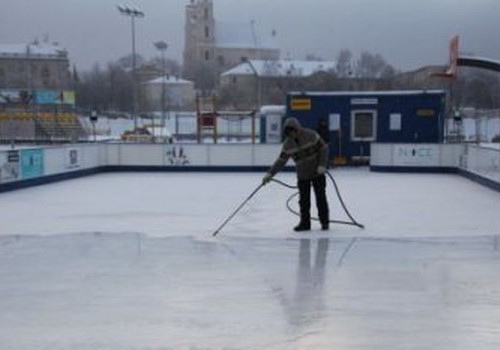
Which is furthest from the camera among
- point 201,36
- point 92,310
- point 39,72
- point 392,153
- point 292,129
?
point 201,36

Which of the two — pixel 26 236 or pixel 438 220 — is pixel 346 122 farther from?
pixel 26 236

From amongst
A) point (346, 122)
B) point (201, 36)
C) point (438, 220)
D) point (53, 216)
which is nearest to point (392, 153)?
point (346, 122)

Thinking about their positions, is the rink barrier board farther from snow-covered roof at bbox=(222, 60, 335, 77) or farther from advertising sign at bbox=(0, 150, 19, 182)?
snow-covered roof at bbox=(222, 60, 335, 77)

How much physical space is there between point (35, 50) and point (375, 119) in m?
81.3

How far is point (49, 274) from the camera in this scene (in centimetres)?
827

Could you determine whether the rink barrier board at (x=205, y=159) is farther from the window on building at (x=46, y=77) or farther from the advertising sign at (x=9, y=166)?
the window on building at (x=46, y=77)

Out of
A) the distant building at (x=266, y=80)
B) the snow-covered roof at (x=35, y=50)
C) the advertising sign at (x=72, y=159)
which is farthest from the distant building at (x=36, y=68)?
the advertising sign at (x=72, y=159)

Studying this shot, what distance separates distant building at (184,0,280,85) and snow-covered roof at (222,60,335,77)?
21.5 metres

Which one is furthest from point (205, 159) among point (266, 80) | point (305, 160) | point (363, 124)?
point (266, 80)

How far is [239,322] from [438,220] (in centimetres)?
751

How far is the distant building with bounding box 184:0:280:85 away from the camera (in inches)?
5325

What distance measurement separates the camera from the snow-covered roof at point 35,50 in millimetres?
98438

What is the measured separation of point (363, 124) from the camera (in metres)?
28.4

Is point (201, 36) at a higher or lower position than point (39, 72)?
higher
